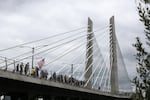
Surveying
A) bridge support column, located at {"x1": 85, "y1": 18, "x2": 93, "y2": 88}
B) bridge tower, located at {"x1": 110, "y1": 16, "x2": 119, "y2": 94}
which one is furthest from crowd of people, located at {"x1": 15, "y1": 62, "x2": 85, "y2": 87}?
bridge tower, located at {"x1": 110, "y1": 16, "x2": 119, "y2": 94}

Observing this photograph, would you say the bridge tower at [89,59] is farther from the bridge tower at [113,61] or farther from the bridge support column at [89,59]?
the bridge tower at [113,61]

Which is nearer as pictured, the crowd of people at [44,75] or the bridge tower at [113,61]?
the crowd of people at [44,75]

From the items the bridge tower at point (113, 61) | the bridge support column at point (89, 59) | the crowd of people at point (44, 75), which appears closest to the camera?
the crowd of people at point (44, 75)

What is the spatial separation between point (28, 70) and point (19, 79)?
92.9 inches

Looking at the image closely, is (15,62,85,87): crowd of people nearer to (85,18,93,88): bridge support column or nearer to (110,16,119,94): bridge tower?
(85,18,93,88): bridge support column

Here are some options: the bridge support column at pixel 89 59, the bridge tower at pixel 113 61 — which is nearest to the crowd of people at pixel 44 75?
the bridge support column at pixel 89 59

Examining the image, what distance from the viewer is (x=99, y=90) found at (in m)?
60.3

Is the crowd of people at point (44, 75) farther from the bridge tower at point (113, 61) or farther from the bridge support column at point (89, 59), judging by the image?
the bridge tower at point (113, 61)

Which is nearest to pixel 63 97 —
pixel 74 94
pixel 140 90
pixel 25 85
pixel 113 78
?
pixel 74 94

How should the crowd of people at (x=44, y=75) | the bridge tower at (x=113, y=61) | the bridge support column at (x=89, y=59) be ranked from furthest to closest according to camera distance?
the bridge tower at (x=113, y=61) < the bridge support column at (x=89, y=59) < the crowd of people at (x=44, y=75)

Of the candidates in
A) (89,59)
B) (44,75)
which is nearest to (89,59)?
(89,59)

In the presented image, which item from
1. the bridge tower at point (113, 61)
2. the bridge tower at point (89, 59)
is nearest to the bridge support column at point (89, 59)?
the bridge tower at point (89, 59)

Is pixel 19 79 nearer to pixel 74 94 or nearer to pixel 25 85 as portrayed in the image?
pixel 25 85

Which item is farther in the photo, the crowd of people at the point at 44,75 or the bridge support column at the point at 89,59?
the bridge support column at the point at 89,59
